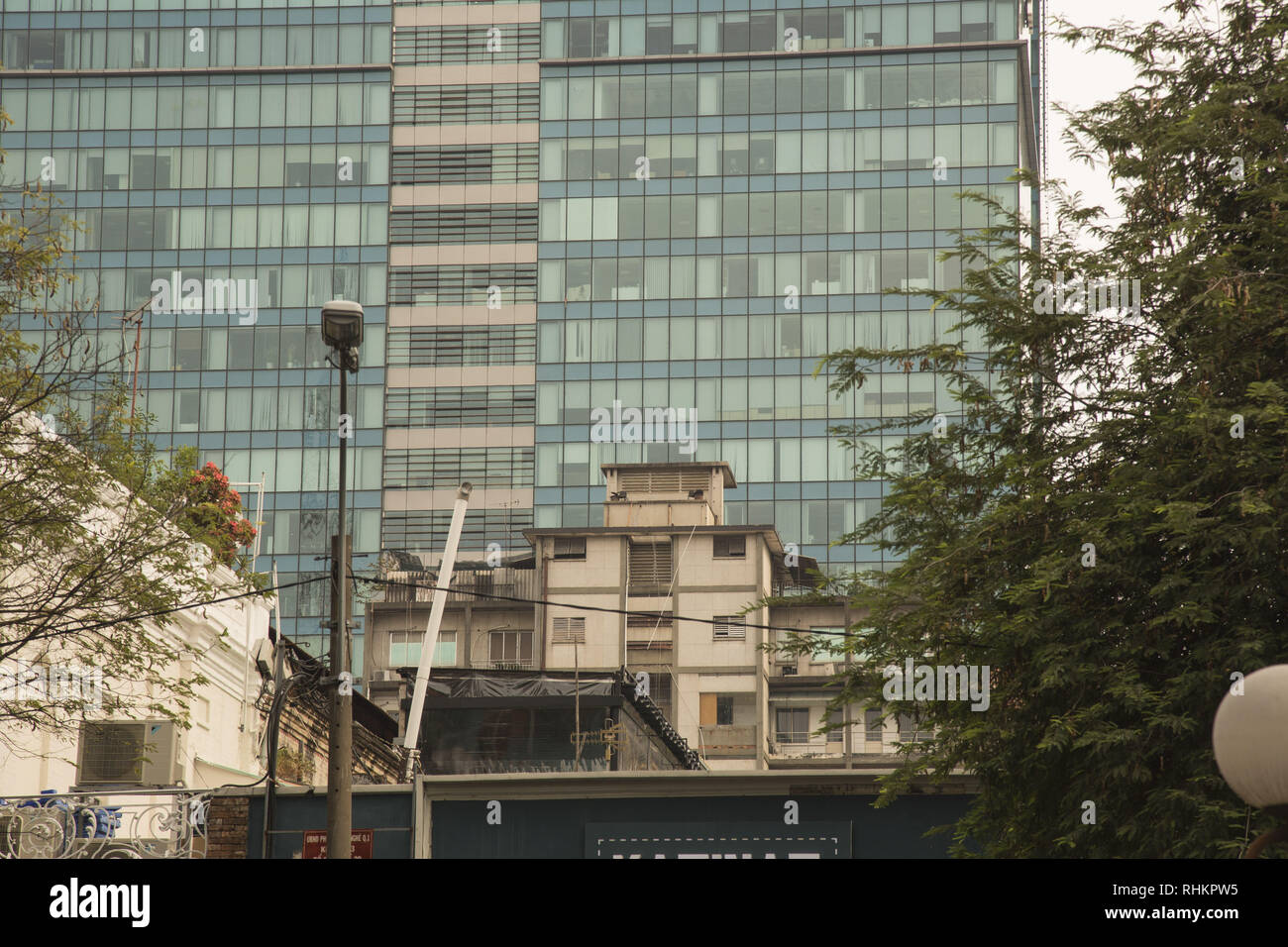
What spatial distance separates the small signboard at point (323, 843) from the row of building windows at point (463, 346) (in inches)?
3206

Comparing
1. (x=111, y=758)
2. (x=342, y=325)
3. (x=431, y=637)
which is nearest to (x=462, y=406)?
(x=431, y=637)

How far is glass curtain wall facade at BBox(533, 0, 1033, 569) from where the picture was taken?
101250 mm

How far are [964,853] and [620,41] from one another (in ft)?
321

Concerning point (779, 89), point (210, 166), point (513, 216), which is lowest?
point (513, 216)

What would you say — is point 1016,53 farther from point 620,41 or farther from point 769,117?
point 620,41

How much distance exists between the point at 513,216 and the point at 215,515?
279 feet

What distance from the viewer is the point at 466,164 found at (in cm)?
10900

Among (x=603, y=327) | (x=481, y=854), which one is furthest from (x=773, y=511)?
(x=481, y=854)

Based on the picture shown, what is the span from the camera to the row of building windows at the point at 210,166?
107 metres

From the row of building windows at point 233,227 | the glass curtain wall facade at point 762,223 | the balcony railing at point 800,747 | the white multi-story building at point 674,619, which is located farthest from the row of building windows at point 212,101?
the balcony railing at point 800,747

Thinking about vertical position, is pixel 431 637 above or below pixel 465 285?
below

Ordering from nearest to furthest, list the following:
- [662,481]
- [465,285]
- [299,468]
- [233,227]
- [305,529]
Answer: [662,481], [305,529], [299,468], [233,227], [465,285]

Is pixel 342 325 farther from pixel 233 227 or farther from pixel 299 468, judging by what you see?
pixel 233 227

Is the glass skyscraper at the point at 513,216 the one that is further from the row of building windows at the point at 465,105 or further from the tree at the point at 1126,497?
the tree at the point at 1126,497
